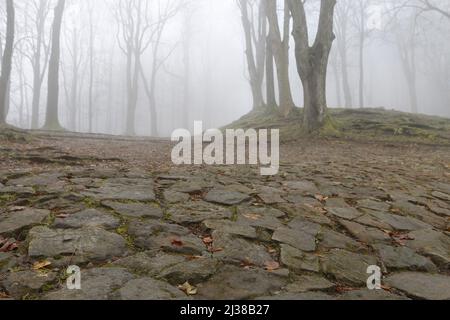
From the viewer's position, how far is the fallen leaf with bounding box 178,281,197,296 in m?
2.11

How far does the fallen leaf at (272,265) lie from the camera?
97.0 inches

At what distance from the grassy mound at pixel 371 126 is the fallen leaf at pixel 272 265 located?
6.94m

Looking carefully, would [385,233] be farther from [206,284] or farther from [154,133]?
[154,133]

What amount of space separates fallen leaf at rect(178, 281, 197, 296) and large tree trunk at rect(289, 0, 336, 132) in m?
7.66

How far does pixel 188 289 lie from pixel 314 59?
793 centimetres

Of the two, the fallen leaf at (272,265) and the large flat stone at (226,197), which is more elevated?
the large flat stone at (226,197)

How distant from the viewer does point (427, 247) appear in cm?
308

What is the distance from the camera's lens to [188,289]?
2131 millimetres

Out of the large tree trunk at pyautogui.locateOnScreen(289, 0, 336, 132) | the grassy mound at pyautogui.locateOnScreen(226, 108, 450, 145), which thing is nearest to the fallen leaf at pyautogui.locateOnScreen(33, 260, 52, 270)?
the grassy mound at pyautogui.locateOnScreen(226, 108, 450, 145)

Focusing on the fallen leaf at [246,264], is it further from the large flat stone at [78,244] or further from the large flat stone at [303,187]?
the large flat stone at [303,187]

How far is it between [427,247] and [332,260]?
1020 mm

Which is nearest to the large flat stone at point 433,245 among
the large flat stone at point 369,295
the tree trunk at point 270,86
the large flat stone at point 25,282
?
the large flat stone at point 369,295
